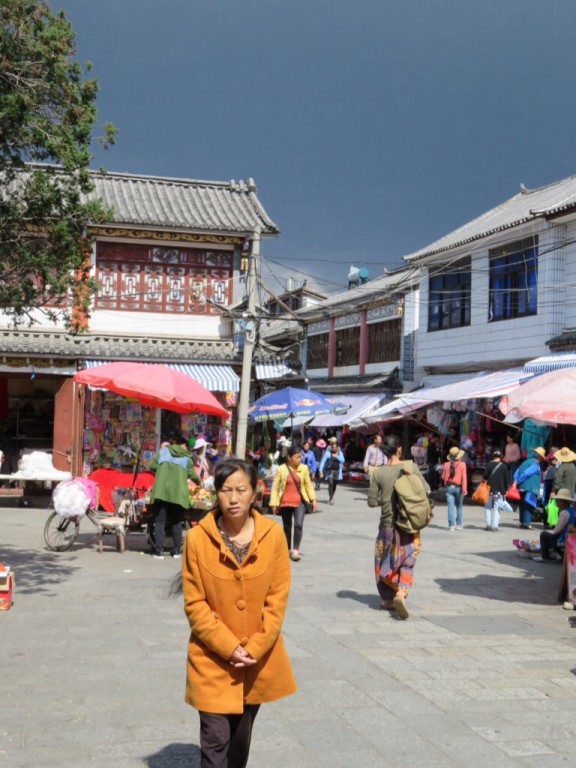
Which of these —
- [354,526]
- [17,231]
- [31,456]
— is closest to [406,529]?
[17,231]

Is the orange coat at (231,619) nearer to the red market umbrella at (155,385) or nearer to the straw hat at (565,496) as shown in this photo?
the straw hat at (565,496)

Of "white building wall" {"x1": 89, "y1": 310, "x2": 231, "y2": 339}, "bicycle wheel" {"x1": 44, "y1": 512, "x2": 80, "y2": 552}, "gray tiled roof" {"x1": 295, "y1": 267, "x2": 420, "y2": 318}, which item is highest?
"gray tiled roof" {"x1": 295, "y1": 267, "x2": 420, "y2": 318}

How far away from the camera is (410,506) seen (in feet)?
26.4

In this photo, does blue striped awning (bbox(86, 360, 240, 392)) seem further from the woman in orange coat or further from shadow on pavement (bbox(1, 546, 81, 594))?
the woman in orange coat

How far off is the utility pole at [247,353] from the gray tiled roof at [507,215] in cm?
725

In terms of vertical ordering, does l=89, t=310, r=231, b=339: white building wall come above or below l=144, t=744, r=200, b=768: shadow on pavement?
above

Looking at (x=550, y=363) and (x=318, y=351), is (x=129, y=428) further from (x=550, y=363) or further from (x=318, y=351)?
(x=318, y=351)

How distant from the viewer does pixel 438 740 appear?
486cm

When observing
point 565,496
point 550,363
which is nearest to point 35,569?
point 565,496

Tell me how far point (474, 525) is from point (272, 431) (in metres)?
16.7

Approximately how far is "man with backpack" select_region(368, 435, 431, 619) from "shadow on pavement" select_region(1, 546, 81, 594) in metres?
3.62

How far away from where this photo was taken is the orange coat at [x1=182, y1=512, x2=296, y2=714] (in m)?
3.59

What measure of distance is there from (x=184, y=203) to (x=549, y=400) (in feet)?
48.6

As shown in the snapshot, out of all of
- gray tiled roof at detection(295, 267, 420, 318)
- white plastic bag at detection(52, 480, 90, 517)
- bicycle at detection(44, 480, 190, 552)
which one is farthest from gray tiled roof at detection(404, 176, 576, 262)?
white plastic bag at detection(52, 480, 90, 517)
